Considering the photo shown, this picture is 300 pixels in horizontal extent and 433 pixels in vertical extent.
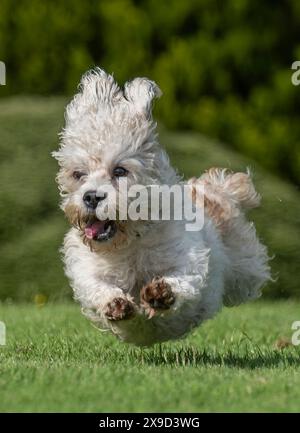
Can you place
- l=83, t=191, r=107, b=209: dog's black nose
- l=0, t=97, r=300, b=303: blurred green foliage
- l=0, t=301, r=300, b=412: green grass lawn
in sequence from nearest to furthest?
1. l=0, t=301, r=300, b=412: green grass lawn
2. l=83, t=191, r=107, b=209: dog's black nose
3. l=0, t=97, r=300, b=303: blurred green foliage

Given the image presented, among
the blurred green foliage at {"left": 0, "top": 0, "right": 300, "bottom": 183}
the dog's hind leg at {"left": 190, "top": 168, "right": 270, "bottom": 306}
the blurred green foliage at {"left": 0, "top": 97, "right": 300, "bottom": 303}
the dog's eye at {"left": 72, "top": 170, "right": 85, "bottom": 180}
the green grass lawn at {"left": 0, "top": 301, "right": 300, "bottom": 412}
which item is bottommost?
the green grass lawn at {"left": 0, "top": 301, "right": 300, "bottom": 412}

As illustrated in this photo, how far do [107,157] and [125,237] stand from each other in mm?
433

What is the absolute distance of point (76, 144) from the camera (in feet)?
21.1

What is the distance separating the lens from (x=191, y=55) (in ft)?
42.1

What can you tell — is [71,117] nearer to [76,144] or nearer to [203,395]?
[76,144]

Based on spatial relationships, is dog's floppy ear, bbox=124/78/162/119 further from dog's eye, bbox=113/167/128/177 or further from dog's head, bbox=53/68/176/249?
dog's eye, bbox=113/167/128/177

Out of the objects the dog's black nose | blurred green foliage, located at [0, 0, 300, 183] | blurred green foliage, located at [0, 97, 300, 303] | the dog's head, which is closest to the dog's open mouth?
the dog's head

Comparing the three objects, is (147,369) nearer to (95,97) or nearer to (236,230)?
(95,97)

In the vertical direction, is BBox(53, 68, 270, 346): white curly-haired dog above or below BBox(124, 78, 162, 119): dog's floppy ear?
below

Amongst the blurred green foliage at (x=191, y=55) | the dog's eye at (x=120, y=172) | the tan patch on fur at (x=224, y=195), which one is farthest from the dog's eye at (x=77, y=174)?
the blurred green foliage at (x=191, y=55)

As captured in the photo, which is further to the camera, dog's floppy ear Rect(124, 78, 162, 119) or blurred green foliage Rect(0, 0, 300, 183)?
blurred green foliage Rect(0, 0, 300, 183)

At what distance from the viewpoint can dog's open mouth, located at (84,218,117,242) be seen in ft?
20.6

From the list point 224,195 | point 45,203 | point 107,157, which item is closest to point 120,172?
point 107,157

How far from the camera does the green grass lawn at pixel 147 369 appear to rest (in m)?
5.12
